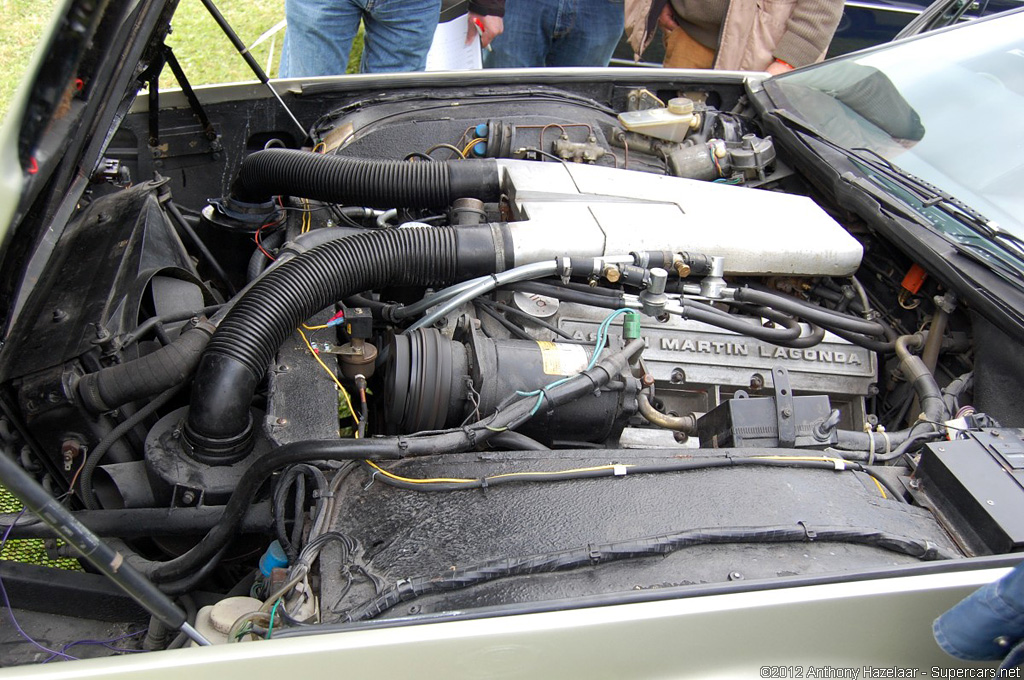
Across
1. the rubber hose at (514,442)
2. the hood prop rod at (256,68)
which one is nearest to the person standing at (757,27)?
the hood prop rod at (256,68)

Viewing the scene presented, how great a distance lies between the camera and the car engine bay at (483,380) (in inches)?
59.1

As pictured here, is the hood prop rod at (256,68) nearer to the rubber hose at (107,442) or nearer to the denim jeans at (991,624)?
the rubber hose at (107,442)

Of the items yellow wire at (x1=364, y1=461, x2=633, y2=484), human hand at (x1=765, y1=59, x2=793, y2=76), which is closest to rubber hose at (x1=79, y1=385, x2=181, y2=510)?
yellow wire at (x1=364, y1=461, x2=633, y2=484)

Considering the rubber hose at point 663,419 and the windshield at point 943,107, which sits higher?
the windshield at point 943,107

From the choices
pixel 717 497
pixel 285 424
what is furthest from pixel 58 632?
pixel 717 497

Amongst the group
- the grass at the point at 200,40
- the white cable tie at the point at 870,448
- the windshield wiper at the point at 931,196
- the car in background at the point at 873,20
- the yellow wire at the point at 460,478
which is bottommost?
the grass at the point at 200,40

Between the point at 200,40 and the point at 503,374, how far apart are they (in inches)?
202

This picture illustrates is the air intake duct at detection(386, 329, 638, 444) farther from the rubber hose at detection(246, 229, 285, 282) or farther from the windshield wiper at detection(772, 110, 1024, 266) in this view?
the windshield wiper at detection(772, 110, 1024, 266)

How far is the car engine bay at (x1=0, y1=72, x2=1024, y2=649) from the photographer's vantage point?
150 cm

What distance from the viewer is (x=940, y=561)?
1.43 m

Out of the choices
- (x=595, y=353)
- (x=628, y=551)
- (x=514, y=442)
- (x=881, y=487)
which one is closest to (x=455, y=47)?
(x=595, y=353)

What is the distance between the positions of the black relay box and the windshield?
706mm

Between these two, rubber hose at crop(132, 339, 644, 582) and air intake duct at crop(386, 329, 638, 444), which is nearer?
rubber hose at crop(132, 339, 644, 582)

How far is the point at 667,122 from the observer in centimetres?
289
